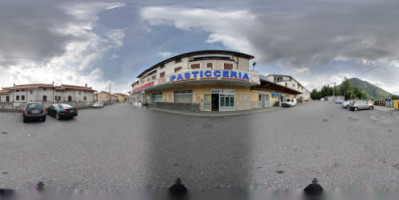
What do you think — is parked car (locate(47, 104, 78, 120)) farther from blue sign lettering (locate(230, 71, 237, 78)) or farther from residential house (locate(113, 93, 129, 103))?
residential house (locate(113, 93, 129, 103))

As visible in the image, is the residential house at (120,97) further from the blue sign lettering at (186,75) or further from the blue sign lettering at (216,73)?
the blue sign lettering at (216,73)

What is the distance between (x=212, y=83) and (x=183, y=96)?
4.81 m

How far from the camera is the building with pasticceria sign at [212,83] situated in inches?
601

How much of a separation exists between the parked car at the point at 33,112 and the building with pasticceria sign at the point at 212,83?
35.1 feet

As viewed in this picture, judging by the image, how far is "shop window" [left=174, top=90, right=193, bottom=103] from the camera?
1856 cm

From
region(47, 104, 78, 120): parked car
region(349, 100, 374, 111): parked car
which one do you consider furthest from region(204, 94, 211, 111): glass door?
region(349, 100, 374, 111): parked car

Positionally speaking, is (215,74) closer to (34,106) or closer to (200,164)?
(200,164)

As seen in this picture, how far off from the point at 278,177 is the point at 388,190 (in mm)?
1542

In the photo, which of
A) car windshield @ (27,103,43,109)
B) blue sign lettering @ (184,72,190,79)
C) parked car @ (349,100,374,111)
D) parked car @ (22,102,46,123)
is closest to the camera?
parked car @ (22,102,46,123)

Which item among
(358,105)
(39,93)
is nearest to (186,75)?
(358,105)

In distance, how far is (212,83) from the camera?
16594mm

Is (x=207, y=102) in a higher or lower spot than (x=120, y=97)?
lower

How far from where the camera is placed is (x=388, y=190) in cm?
226

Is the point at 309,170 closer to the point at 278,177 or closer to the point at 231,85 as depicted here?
the point at 278,177
